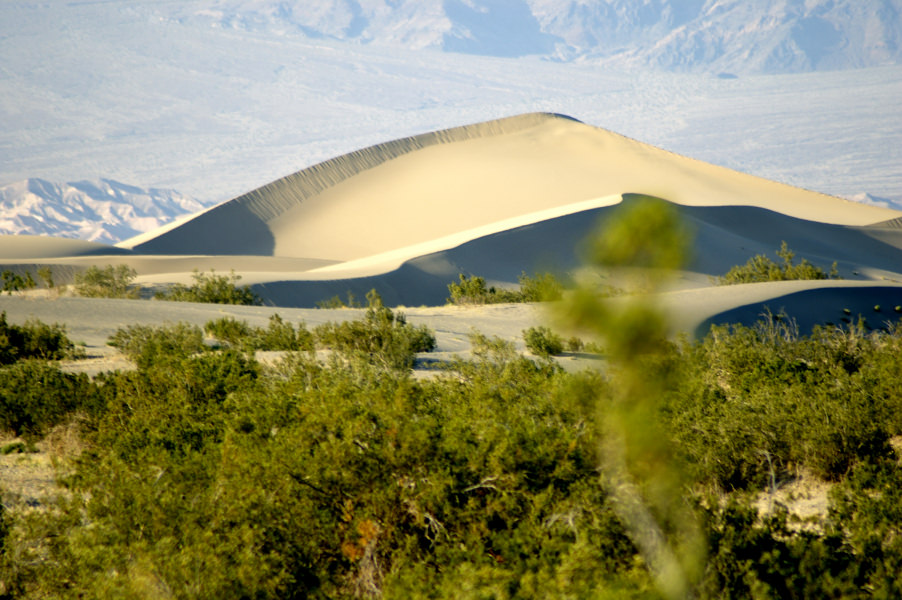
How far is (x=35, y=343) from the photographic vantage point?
13227 mm

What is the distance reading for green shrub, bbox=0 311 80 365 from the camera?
12930 mm

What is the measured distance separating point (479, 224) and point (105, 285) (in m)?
29.0

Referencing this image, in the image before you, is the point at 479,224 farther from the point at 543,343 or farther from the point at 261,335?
the point at 543,343

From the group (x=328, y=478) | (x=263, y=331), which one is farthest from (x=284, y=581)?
(x=263, y=331)

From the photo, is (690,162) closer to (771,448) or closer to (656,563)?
(771,448)

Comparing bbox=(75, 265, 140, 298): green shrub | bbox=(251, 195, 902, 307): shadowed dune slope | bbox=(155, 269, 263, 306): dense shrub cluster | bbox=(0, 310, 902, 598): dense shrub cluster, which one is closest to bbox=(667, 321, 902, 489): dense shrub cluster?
bbox=(0, 310, 902, 598): dense shrub cluster

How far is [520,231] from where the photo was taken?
35.2 metres

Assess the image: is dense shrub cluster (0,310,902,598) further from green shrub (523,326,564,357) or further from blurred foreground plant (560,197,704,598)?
green shrub (523,326,564,357)

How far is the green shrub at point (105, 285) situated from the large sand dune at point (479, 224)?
3002mm

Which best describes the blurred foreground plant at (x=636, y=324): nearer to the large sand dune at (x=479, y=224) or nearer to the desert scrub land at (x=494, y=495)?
the desert scrub land at (x=494, y=495)

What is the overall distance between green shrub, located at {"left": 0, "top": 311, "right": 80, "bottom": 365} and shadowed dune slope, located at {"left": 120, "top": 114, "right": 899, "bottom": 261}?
34.6 m

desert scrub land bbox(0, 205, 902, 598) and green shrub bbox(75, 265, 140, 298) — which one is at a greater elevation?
green shrub bbox(75, 265, 140, 298)

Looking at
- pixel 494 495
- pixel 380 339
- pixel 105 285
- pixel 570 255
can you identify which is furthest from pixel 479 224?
pixel 494 495

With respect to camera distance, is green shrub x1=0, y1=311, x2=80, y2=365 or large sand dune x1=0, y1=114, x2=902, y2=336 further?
large sand dune x1=0, y1=114, x2=902, y2=336
